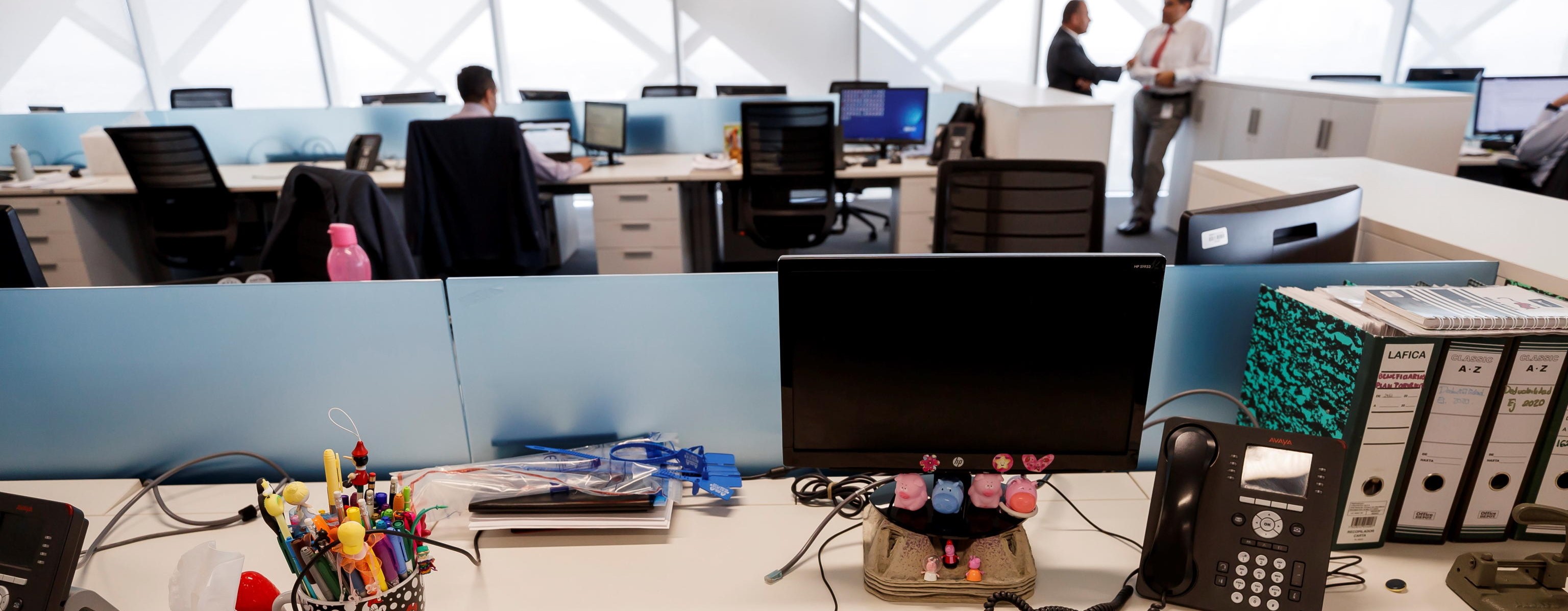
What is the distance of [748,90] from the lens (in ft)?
18.8

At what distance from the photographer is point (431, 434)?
4.09 ft

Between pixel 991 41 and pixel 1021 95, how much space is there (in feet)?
8.83

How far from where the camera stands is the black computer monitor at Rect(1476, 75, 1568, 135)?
14.0 feet

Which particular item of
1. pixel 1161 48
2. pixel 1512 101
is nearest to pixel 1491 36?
pixel 1512 101

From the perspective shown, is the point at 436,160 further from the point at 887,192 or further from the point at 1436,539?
the point at 887,192

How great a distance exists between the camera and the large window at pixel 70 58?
597 cm

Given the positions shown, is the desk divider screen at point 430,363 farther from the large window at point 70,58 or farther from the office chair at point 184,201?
the large window at point 70,58

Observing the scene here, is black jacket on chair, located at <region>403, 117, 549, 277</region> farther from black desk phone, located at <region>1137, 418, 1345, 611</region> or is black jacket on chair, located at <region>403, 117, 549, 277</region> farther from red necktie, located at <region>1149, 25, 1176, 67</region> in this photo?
red necktie, located at <region>1149, 25, 1176, 67</region>

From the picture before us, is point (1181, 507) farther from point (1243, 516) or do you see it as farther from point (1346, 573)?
point (1346, 573)

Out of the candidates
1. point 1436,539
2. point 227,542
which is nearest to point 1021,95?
point 1436,539

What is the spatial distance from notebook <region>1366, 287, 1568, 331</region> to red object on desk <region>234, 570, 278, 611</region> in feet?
4.68

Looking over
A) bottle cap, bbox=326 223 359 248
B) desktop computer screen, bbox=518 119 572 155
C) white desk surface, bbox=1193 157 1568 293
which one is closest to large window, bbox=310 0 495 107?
desktop computer screen, bbox=518 119 572 155

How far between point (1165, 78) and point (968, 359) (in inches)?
171

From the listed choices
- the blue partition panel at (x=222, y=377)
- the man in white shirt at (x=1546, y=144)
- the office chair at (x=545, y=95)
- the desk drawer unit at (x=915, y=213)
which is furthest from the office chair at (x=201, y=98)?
the man in white shirt at (x=1546, y=144)
